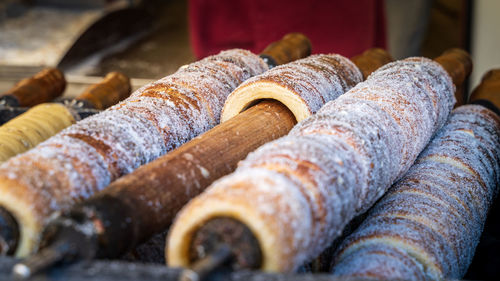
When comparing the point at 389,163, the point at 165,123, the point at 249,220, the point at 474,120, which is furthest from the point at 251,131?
the point at 474,120

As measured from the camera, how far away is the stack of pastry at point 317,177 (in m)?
0.78

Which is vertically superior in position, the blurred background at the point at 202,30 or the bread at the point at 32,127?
the bread at the point at 32,127

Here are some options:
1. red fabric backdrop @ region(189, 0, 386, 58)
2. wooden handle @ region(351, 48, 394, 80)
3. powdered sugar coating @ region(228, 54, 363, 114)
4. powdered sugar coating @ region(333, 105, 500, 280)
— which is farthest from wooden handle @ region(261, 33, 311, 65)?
red fabric backdrop @ region(189, 0, 386, 58)

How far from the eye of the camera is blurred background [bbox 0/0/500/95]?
3.51 meters

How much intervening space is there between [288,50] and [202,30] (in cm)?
175

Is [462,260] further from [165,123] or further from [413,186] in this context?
[165,123]

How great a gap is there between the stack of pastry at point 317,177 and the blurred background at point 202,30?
232 cm

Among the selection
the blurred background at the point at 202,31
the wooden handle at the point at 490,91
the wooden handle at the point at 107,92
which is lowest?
the blurred background at the point at 202,31

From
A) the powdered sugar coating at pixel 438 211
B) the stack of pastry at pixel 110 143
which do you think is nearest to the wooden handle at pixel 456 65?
the powdered sugar coating at pixel 438 211

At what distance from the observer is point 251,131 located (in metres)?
1.17

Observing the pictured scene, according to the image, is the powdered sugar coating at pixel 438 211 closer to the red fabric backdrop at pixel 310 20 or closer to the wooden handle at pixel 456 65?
the wooden handle at pixel 456 65

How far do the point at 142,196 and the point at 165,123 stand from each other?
308 millimetres

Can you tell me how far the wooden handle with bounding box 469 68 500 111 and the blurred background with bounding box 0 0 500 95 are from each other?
1.58m

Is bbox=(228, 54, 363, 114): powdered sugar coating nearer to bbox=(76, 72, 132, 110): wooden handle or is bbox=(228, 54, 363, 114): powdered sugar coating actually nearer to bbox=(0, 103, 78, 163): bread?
bbox=(0, 103, 78, 163): bread
